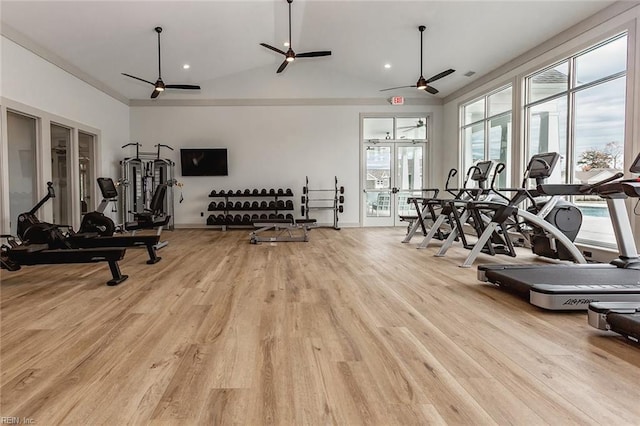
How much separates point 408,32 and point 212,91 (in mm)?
4767

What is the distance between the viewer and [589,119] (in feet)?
15.6

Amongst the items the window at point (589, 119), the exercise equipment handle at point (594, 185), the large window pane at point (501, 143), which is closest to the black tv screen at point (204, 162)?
the large window pane at point (501, 143)

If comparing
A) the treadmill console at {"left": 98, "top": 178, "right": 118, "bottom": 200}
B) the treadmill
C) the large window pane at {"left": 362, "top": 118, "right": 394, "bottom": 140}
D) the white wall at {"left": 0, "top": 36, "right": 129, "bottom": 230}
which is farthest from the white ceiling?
the treadmill

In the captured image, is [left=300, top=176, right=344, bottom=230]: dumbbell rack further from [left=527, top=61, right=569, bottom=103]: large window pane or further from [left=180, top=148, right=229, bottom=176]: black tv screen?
[left=527, top=61, right=569, bottom=103]: large window pane

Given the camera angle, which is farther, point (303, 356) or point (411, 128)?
point (411, 128)

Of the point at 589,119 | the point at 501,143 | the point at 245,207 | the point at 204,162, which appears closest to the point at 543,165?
the point at 589,119

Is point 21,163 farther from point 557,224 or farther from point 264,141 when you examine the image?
point 557,224

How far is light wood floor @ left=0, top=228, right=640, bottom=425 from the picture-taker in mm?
1351

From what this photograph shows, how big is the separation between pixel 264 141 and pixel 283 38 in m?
2.45

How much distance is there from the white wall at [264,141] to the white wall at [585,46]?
2562mm

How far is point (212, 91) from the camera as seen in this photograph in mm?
8758

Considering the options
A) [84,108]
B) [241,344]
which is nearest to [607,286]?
[241,344]

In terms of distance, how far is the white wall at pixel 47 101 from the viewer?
4770mm

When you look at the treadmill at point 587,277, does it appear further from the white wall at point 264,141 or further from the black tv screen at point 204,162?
the black tv screen at point 204,162
